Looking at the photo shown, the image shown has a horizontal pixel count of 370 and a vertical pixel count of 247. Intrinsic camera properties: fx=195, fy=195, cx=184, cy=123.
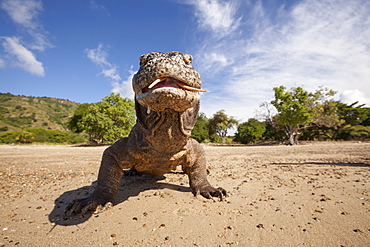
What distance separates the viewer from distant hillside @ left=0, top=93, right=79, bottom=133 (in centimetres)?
6741

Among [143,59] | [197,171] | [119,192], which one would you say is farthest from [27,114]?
[143,59]

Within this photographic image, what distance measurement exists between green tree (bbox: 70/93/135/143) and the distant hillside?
45.1 m

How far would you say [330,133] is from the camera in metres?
31.9

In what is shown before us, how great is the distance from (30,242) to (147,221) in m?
1.22

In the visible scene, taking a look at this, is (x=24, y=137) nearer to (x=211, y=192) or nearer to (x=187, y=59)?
(x=211, y=192)

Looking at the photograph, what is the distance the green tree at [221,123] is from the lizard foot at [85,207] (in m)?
42.3

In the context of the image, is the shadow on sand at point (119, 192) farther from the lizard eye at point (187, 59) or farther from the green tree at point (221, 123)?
the green tree at point (221, 123)

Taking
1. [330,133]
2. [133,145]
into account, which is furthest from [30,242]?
[330,133]

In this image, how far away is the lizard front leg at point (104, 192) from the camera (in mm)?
2730

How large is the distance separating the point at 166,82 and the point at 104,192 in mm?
2023

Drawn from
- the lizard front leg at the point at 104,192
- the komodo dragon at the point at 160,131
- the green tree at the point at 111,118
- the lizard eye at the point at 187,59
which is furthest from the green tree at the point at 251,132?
the lizard eye at the point at 187,59

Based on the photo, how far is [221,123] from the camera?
4450 centimetres

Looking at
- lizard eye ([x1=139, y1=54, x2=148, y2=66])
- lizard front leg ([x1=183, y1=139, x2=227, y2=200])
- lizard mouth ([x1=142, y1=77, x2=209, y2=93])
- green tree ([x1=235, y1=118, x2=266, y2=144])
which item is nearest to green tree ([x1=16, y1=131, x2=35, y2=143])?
green tree ([x1=235, y1=118, x2=266, y2=144])

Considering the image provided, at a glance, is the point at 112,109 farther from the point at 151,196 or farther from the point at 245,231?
the point at 245,231
